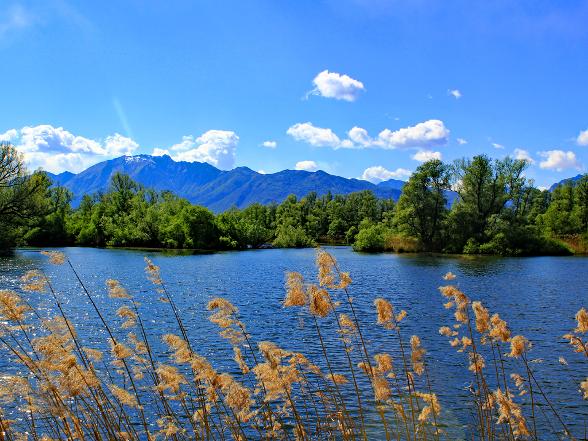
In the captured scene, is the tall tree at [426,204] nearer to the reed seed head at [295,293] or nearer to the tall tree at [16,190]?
the tall tree at [16,190]

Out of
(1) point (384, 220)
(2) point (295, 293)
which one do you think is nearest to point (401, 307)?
(2) point (295, 293)

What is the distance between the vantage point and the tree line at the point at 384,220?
64.5 m

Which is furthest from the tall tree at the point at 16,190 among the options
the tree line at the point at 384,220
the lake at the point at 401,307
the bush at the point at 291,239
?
the bush at the point at 291,239

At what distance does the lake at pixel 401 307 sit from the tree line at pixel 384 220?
52.3 ft

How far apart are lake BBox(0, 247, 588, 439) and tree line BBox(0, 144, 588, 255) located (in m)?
15.9

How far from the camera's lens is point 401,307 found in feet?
91.8

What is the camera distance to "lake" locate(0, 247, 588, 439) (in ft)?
50.0

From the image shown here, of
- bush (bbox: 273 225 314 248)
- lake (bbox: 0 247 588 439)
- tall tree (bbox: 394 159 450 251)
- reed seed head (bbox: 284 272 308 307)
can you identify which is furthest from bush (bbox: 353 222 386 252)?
reed seed head (bbox: 284 272 308 307)

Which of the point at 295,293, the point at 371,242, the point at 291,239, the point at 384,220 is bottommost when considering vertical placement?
the point at 371,242

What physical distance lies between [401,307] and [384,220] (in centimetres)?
7187

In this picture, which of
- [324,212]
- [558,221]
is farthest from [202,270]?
[324,212]

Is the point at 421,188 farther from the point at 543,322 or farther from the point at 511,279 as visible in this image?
the point at 543,322

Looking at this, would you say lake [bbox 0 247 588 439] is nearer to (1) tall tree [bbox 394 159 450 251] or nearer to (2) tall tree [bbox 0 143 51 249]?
(2) tall tree [bbox 0 143 51 249]

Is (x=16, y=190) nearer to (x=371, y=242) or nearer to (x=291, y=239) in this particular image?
(x=371, y=242)
